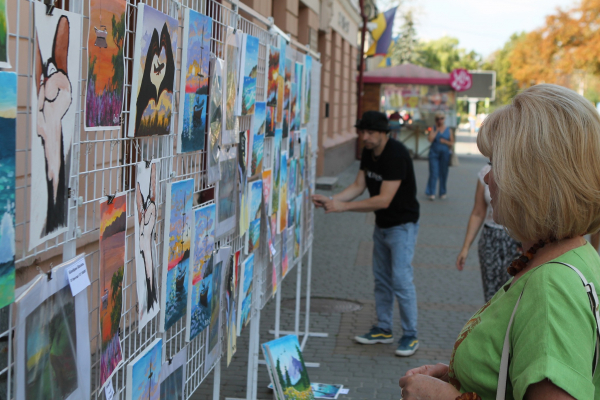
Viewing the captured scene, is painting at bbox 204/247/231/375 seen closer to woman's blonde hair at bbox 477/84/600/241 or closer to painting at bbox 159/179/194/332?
painting at bbox 159/179/194/332

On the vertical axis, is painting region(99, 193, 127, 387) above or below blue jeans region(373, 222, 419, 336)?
above

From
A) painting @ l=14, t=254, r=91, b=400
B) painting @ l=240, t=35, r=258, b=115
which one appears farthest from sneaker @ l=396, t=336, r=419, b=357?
painting @ l=14, t=254, r=91, b=400

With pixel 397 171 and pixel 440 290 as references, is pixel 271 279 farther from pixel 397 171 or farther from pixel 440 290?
pixel 440 290

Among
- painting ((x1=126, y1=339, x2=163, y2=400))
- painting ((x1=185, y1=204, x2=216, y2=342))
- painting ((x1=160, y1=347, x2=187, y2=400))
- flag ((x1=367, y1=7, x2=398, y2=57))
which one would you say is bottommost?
painting ((x1=160, y1=347, x2=187, y2=400))

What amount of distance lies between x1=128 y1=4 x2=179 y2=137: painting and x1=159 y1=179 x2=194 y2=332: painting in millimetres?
253

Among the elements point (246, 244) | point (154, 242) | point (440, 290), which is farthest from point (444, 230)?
point (154, 242)

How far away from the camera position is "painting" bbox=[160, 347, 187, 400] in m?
2.43

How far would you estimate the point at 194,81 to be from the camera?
2467 mm

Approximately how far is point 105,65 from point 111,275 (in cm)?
59

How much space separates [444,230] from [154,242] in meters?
9.81

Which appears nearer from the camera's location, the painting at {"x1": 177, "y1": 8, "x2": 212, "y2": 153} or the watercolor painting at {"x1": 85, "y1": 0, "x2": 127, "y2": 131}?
the watercolor painting at {"x1": 85, "y1": 0, "x2": 127, "y2": 131}

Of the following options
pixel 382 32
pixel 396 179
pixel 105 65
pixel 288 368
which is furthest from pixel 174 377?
pixel 382 32

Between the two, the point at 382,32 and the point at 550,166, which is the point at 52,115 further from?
the point at 382,32

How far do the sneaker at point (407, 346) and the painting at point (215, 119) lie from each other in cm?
309
